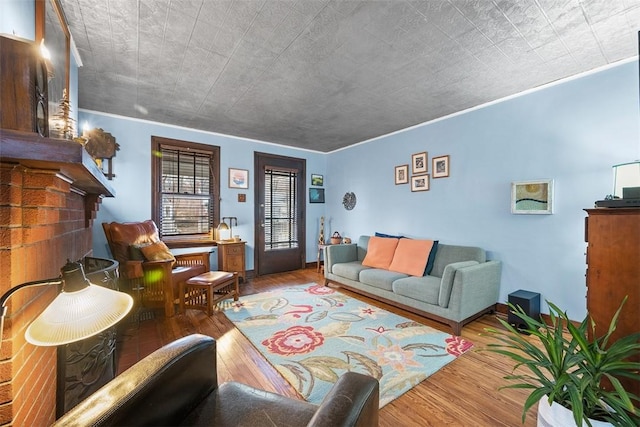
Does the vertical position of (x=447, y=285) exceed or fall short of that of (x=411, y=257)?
it falls short

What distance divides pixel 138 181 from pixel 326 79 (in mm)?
3094

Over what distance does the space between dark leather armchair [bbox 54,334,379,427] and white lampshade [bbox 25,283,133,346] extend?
22 centimetres

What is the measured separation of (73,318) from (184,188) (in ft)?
12.6

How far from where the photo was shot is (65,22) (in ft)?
5.87

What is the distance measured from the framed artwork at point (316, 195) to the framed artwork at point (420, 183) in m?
2.22

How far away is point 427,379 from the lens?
73.0 inches

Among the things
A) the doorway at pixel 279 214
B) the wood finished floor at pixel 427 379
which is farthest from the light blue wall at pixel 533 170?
the doorway at pixel 279 214

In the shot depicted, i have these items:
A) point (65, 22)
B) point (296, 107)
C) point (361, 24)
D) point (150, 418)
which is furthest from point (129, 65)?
point (150, 418)

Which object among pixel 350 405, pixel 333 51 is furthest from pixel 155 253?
pixel 350 405

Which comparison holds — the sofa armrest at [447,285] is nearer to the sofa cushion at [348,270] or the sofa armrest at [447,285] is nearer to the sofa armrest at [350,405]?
the sofa cushion at [348,270]

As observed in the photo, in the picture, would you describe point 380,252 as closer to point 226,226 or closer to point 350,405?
point 226,226

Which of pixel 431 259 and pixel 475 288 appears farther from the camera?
pixel 431 259

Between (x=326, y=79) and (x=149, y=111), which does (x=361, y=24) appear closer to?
(x=326, y=79)

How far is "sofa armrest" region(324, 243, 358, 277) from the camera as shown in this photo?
4078mm
